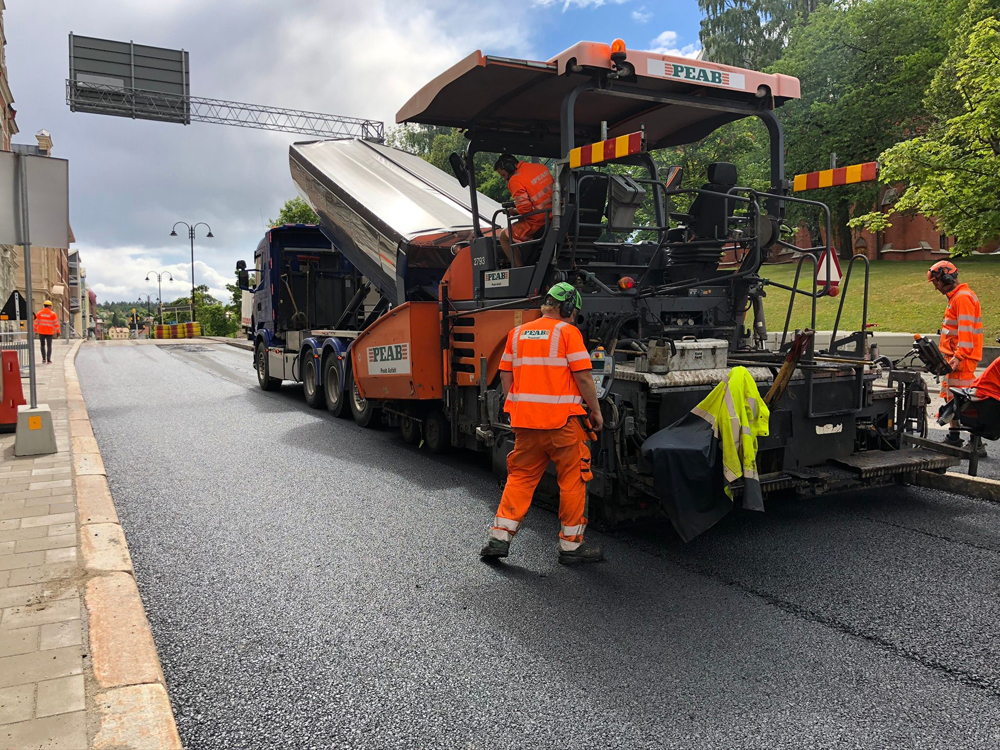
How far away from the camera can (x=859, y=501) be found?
559 centimetres

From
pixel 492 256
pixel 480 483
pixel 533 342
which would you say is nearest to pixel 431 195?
pixel 492 256

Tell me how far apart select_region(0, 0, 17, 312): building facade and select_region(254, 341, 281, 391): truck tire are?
24963 millimetres

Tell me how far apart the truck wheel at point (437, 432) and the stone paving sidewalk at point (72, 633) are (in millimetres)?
2975

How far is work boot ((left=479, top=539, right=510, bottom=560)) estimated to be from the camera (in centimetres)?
431

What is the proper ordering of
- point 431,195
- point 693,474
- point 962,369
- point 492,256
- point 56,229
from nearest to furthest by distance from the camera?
point 693,474 → point 492,256 → point 962,369 → point 56,229 → point 431,195

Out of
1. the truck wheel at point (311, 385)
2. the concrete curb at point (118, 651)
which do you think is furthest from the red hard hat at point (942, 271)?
the truck wheel at point (311, 385)

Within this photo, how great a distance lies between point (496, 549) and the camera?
4320mm

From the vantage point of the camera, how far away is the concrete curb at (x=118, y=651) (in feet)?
8.25

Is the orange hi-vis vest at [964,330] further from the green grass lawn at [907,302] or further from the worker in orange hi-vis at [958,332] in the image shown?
the green grass lawn at [907,302]

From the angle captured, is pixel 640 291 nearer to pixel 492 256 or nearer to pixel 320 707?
pixel 492 256

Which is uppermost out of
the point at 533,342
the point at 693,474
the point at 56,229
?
the point at 56,229

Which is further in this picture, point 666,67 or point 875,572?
point 666,67

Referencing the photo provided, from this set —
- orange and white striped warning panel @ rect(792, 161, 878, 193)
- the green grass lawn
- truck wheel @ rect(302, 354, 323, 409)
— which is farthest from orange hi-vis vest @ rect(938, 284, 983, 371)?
truck wheel @ rect(302, 354, 323, 409)

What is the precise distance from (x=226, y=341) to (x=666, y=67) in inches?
1221
